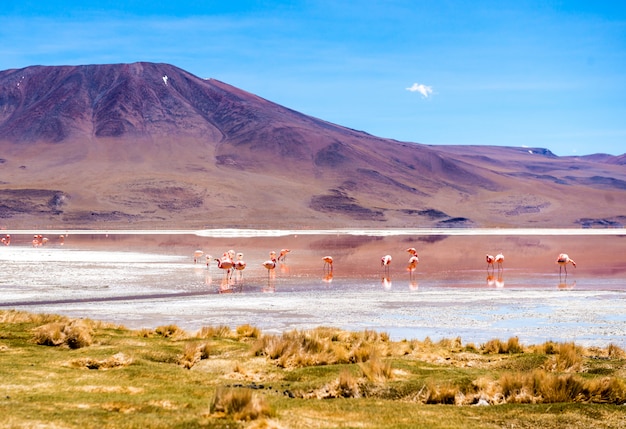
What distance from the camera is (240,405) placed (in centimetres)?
813

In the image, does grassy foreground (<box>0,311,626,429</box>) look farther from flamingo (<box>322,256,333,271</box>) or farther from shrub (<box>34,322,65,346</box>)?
flamingo (<box>322,256,333,271</box>)

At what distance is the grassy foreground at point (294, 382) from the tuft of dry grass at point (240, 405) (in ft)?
0.04

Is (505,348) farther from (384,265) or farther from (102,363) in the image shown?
(384,265)

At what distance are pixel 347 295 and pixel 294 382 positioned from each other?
15.3 metres

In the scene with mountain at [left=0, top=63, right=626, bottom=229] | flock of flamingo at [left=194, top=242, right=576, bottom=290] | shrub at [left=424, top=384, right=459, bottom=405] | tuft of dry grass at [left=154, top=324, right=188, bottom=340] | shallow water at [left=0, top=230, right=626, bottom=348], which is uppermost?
mountain at [left=0, top=63, right=626, bottom=229]

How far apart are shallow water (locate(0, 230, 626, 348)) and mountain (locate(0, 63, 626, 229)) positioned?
223ft

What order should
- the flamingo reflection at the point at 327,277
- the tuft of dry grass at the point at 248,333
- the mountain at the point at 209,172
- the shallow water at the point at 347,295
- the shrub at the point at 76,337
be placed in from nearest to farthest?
the shrub at the point at 76,337, the tuft of dry grass at the point at 248,333, the shallow water at the point at 347,295, the flamingo reflection at the point at 327,277, the mountain at the point at 209,172

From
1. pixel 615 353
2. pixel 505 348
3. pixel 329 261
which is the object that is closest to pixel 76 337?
pixel 505 348

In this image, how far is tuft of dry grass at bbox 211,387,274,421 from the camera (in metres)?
7.99

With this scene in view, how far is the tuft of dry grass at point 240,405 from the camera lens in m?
7.99

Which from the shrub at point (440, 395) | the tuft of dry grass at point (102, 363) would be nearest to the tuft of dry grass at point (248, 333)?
the tuft of dry grass at point (102, 363)

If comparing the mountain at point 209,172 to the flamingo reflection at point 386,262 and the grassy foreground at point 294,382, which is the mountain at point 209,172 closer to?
the flamingo reflection at point 386,262

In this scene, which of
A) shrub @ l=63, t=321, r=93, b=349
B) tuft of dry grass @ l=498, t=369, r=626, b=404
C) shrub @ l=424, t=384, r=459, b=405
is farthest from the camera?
shrub @ l=63, t=321, r=93, b=349

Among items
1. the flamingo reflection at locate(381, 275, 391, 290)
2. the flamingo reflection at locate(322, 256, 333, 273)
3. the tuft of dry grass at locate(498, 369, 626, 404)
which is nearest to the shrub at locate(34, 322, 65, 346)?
the tuft of dry grass at locate(498, 369, 626, 404)
